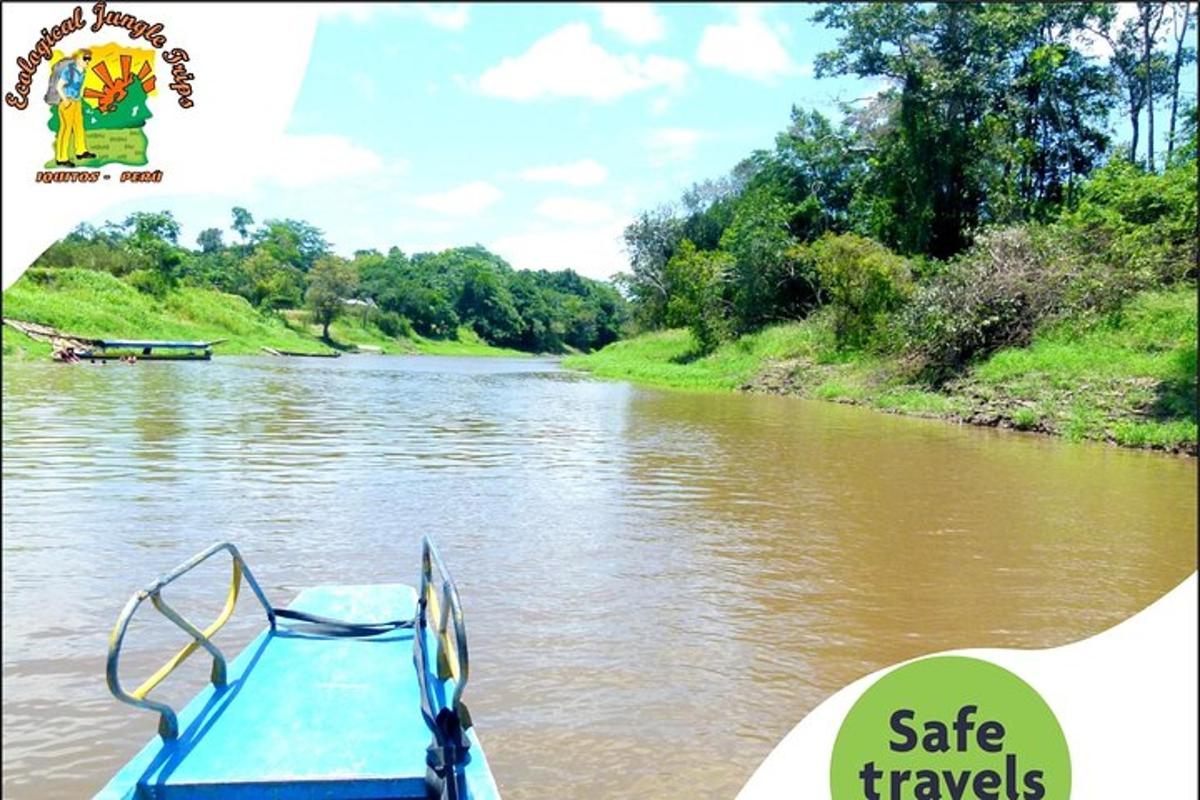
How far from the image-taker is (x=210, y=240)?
5906 cm

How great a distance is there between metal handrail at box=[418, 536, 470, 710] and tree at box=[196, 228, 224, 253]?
5990cm

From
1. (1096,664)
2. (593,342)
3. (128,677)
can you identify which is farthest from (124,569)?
(593,342)

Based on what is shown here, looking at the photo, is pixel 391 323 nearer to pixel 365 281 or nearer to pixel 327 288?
pixel 365 281

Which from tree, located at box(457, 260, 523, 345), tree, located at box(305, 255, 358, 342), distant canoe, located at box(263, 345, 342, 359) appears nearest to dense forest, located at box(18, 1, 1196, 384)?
distant canoe, located at box(263, 345, 342, 359)

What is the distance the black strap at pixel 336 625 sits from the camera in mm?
3748

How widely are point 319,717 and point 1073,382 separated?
46.5ft

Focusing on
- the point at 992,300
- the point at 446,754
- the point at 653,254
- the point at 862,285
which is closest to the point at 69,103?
the point at 446,754

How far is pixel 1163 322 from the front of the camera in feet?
47.4

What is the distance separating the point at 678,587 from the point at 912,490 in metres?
4.28

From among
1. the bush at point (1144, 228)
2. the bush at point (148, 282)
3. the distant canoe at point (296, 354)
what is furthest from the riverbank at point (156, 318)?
the bush at point (1144, 228)

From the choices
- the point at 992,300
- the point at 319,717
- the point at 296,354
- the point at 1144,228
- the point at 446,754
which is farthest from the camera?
the point at 296,354

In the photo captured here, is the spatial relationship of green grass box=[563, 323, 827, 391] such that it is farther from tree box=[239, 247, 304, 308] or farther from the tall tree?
tree box=[239, 247, 304, 308]

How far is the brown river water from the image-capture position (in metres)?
3.62

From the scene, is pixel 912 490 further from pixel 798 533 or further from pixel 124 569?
pixel 124 569
